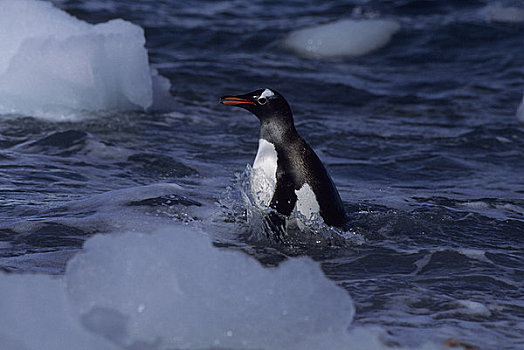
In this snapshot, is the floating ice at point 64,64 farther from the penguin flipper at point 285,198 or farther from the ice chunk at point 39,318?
the ice chunk at point 39,318

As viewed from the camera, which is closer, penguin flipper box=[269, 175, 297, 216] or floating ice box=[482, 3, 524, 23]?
penguin flipper box=[269, 175, 297, 216]

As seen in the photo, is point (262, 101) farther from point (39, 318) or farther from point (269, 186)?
point (39, 318)

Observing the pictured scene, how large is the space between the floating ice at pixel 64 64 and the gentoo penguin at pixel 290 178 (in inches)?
115

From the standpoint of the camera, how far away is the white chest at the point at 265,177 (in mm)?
4328

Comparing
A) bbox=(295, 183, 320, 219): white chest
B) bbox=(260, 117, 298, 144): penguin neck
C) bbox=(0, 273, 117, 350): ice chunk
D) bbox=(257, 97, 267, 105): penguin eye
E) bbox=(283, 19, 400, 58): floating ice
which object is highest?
bbox=(257, 97, 267, 105): penguin eye

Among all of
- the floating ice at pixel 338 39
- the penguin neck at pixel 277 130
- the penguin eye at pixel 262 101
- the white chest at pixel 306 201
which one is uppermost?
the penguin eye at pixel 262 101

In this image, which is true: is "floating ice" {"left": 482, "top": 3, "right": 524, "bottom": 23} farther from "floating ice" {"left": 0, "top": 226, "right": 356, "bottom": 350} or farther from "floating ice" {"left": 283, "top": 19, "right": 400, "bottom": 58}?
"floating ice" {"left": 0, "top": 226, "right": 356, "bottom": 350}

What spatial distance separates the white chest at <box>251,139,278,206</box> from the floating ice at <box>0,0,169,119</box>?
298cm

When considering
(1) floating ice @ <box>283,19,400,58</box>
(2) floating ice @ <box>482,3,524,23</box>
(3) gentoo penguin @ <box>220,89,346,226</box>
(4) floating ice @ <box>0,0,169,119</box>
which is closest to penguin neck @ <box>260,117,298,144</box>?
(3) gentoo penguin @ <box>220,89,346,226</box>

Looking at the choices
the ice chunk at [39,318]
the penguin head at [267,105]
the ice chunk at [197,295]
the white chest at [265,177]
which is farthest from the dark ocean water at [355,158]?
the ice chunk at [39,318]

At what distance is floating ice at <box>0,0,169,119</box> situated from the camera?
22.5 ft

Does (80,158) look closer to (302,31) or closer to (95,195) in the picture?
(95,195)

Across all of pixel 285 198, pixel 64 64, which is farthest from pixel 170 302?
pixel 64 64

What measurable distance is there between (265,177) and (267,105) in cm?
42
